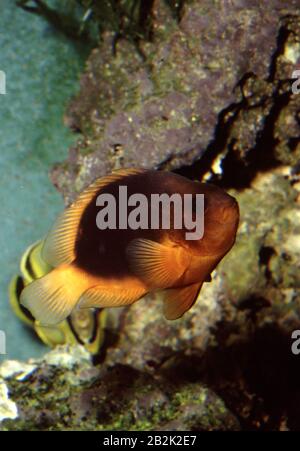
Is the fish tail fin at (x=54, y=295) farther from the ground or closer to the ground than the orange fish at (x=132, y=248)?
closer to the ground

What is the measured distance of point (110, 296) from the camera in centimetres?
183

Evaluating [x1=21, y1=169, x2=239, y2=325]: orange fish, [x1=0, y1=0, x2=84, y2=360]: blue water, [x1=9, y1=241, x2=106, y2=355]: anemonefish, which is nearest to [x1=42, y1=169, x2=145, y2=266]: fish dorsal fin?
[x1=21, y1=169, x2=239, y2=325]: orange fish

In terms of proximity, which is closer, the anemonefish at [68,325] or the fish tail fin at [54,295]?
the fish tail fin at [54,295]

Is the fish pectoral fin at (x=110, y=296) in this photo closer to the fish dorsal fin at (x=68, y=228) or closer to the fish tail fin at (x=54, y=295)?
the fish tail fin at (x=54, y=295)

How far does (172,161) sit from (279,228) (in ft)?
2.69

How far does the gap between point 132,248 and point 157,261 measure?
3.9 inches

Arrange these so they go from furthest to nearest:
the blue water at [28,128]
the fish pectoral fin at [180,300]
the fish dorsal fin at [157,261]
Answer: the blue water at [28,128] → the fish pectoral fin at [180,300] → the fish dorsal fin at [157,261]

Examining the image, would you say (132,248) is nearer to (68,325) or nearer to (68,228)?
(68,228)

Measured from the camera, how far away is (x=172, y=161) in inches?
96.2

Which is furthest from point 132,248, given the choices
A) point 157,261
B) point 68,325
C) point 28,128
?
point 28,128

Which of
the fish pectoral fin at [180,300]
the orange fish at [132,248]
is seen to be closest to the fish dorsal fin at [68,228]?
the orange fish at [132,248]

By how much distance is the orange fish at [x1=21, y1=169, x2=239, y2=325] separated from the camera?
1.68 meters

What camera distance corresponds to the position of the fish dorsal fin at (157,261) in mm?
1663
